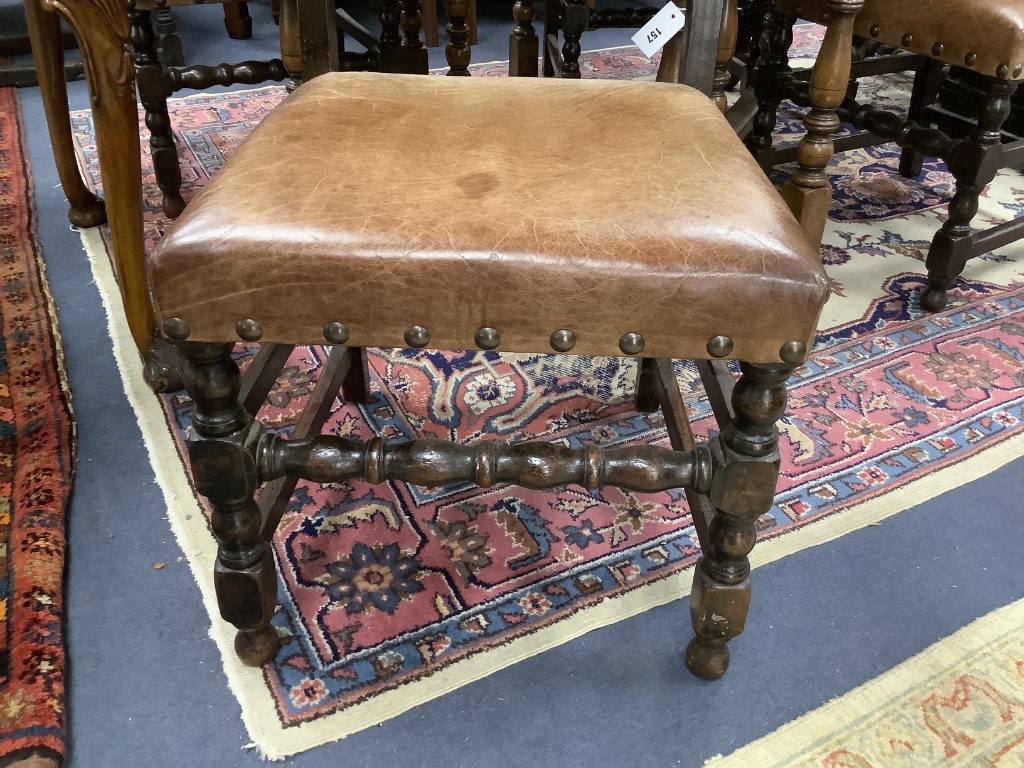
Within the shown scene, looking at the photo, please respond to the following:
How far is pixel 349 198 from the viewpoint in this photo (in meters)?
0.61

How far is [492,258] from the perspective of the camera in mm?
575

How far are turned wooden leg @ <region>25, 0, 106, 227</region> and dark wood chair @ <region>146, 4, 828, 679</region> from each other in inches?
37.0

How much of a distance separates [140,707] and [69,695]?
71mm

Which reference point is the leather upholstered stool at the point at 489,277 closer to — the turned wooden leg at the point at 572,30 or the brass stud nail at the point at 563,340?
the brass stud nail at the point at 563,340

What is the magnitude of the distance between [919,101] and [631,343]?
1787mm

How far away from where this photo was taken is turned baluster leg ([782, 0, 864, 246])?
1251mm

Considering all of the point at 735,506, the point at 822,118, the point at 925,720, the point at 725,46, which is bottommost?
the point at 925,720

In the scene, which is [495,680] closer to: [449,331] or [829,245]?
[449,331]

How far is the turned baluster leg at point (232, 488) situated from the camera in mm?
654

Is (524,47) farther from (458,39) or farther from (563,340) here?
(563,340)

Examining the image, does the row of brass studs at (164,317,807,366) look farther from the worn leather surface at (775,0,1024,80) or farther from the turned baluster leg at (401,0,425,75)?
the turned baluster leg at (401,0,425,75)

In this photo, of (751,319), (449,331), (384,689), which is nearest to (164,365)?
(384,689)

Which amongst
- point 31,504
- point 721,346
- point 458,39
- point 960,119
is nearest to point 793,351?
point 721,346

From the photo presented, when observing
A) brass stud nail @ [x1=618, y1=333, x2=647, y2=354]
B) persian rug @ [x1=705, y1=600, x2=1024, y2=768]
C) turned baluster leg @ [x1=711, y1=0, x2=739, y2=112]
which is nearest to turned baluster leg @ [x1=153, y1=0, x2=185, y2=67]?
turned baluster leg @ [x1=711, y1=0, x2=739, y2=112]
